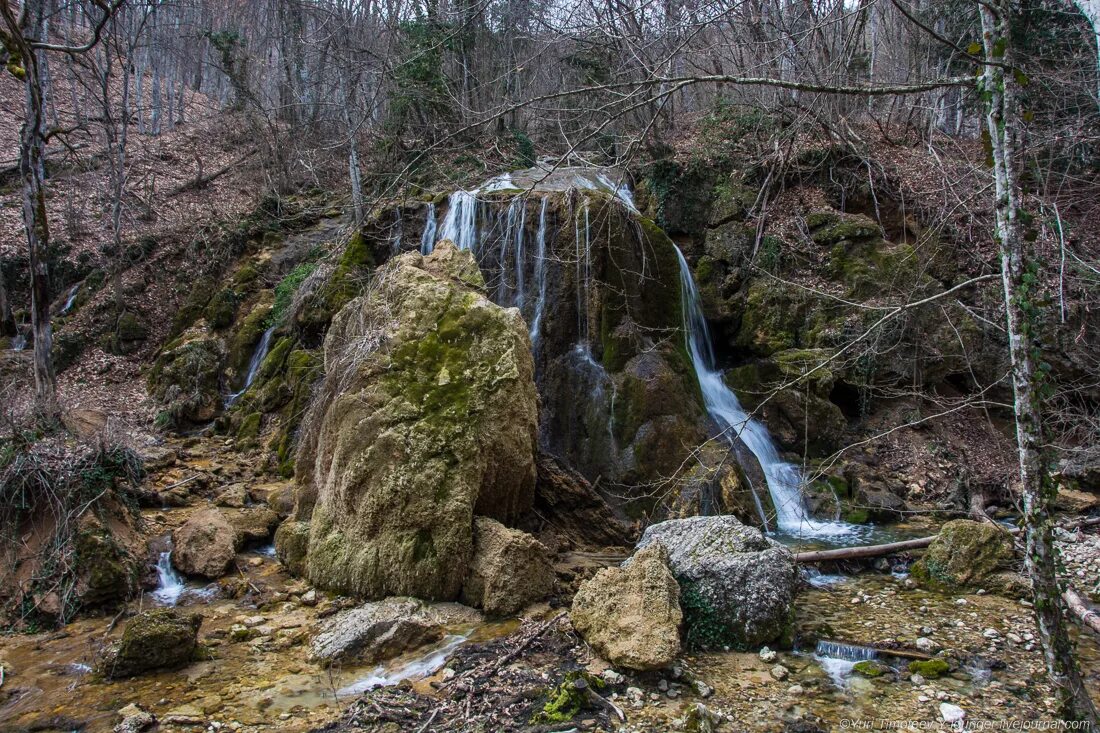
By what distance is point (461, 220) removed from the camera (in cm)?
1114

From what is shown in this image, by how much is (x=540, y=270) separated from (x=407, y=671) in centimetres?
671

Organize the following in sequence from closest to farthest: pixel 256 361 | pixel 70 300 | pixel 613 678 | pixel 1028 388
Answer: pixel 1028 388 < pixel 613 678 < pixel 256 361 < pixel 70 300

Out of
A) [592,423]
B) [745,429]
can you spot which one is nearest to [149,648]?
[592,423]

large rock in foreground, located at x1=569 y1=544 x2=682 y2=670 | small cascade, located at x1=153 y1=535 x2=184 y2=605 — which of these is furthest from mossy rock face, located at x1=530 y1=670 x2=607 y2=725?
small cascade, located at x1=153 y1=535 x2=184 y2=605

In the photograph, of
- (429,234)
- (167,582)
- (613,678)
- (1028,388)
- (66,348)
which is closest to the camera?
(1028,388)

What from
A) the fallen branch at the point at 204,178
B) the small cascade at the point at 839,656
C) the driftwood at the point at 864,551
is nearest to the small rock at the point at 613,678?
the small cascade at the point at 839,656

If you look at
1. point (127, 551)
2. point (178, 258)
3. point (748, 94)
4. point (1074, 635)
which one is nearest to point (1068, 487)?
point (1074, 635)

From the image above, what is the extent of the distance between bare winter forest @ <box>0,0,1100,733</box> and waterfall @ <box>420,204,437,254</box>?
5 centimetres

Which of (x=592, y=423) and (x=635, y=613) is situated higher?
(x=592, y=423)

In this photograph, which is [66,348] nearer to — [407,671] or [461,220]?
[461,220]

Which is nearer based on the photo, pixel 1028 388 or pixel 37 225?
pixel 1028 388

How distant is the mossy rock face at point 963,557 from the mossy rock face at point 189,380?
11451 millimetres

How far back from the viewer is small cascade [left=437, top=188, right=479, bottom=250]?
10.9 meters

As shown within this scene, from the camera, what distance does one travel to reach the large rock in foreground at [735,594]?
472cm
